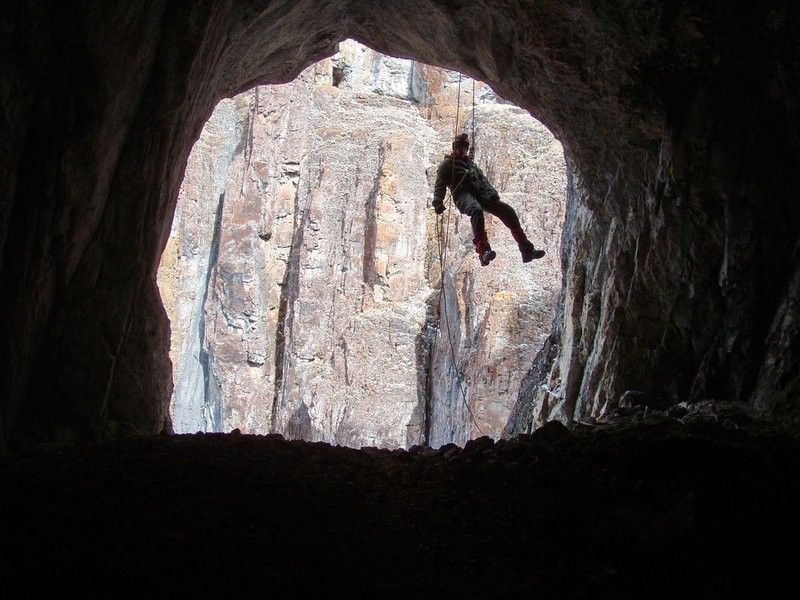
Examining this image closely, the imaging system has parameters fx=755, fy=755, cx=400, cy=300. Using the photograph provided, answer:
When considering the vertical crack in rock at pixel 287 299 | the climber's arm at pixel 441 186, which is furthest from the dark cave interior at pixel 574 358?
the vertical crack in rock at pixel 287 299

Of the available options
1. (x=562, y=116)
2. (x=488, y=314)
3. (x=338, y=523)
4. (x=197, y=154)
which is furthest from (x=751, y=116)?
(x=197, y=154)

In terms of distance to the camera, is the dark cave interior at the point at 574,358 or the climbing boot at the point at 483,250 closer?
the dark cave interior at the point at 574,358

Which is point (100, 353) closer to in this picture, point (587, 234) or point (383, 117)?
point (587, 234)

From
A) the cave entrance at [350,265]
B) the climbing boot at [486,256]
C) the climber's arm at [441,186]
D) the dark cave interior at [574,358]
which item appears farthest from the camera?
the cave entrance at [350,265]

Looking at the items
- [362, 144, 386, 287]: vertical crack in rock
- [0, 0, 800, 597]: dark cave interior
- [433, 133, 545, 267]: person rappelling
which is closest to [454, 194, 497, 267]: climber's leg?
[433, 133, 545, 267]: person rappelling

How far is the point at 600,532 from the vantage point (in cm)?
333

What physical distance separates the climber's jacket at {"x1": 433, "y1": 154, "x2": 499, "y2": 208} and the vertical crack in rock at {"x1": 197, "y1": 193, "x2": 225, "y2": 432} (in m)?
23.0

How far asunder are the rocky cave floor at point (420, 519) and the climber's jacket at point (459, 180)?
5440mm

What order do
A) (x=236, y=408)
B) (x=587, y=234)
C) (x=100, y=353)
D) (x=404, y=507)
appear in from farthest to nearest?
(x=236, y=408)
(x=587, y=234)
(x=100, y=353)
(x=404, y=507)

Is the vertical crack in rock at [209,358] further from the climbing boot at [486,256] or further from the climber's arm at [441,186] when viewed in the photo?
the climbing boot at [486,256]

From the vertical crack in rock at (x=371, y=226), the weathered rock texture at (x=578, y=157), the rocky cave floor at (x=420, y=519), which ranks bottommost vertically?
the rocky cave floor at (x=420, y=519)

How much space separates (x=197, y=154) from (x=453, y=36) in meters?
28.8

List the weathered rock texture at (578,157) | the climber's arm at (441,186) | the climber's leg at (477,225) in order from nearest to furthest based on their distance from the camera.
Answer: the weathered rock texture at (578,157)
the climber's leg at (477,225)
the climber's arm at (441,186)

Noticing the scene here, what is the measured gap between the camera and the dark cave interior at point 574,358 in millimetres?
3205
